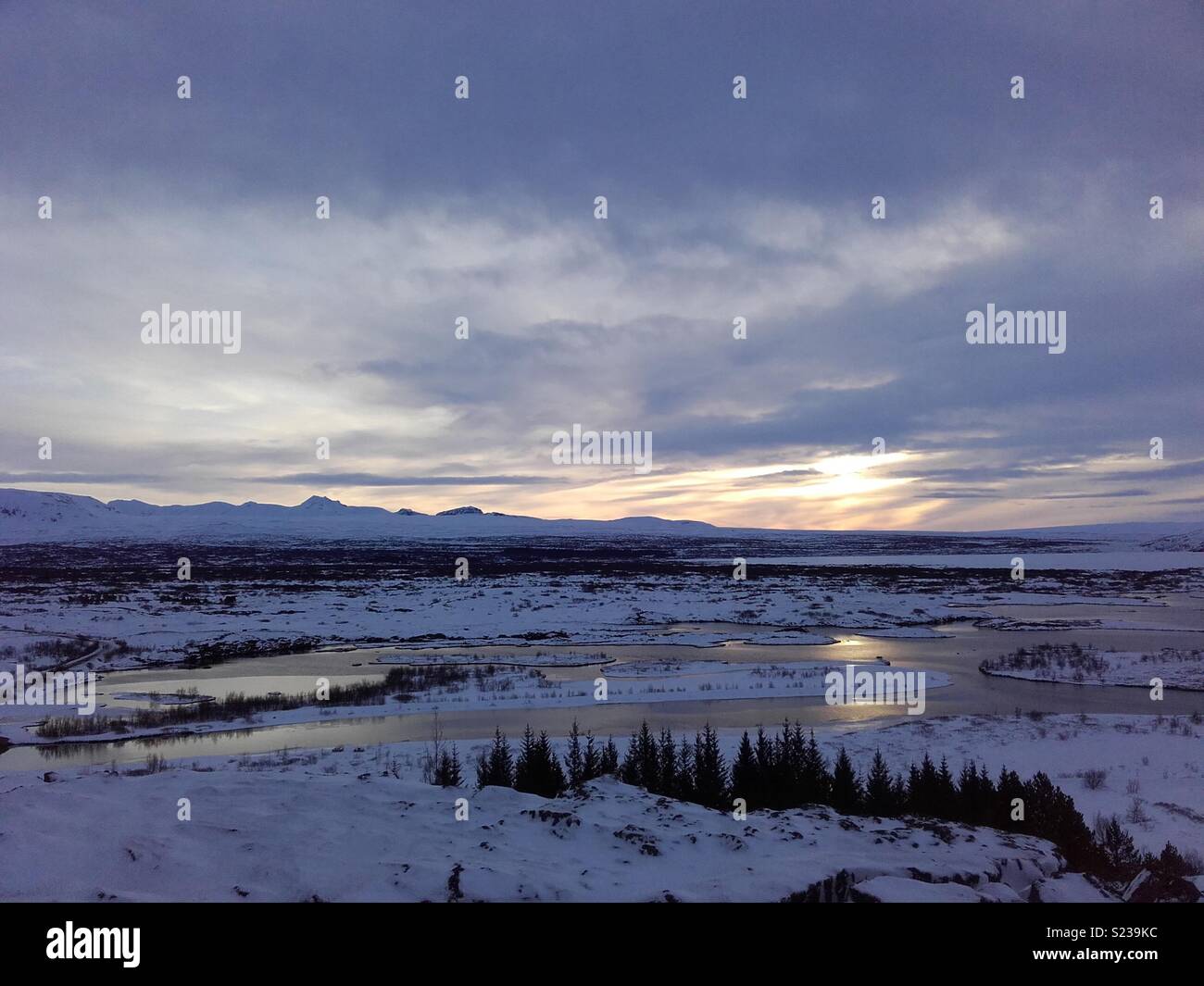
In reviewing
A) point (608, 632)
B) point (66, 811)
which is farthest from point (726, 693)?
point (66, 811)

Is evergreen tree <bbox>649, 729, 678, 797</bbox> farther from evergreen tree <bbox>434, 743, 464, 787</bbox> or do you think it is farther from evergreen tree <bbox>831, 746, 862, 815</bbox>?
evergreen tree <bbox>434, 743, 464, 787</bbox>

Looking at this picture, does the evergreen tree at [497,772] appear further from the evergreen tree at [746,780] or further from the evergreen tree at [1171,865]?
the evergreen tree at [1171,865]

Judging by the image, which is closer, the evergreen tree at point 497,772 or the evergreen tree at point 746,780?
the evergreen tree at point 746,780

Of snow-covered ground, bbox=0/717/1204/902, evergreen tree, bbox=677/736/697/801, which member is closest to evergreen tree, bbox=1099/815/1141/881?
snow-covered ground, bbox=0/717/1204/902

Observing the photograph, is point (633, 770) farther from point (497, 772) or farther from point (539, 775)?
point (497, 772)

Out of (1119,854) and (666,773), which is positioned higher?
(666,773)

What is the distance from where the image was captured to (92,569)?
66.6 meters

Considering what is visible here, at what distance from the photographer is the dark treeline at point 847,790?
875 cm

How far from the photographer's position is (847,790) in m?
10.5

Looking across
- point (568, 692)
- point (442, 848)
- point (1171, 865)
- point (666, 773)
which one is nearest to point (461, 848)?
point (442, 848)

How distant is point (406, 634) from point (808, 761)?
26600 millimetres

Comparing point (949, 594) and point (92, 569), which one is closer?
point (949, 594)

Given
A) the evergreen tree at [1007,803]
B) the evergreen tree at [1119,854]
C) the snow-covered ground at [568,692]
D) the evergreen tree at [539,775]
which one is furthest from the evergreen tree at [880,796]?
the snow-covered ground at [568,692]
